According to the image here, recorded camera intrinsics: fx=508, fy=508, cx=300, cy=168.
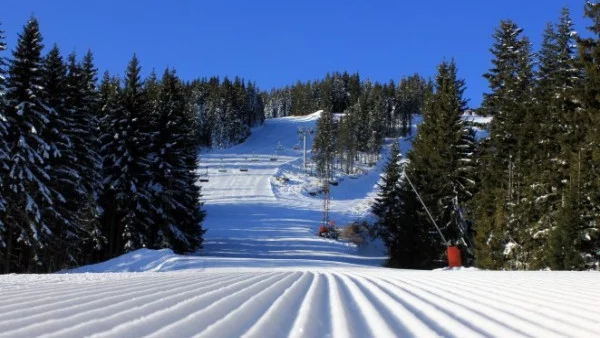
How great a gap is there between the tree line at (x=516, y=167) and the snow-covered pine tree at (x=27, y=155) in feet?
52.6

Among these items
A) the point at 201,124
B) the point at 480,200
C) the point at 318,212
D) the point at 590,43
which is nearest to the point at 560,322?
the point at 590,43

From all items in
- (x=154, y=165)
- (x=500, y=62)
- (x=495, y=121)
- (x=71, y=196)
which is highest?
(x=500, y=62)

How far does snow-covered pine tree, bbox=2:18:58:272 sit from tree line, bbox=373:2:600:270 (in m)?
16.0

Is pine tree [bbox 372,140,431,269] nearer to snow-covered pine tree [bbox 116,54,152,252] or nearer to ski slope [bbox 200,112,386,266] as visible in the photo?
ski slope [bbox 200,112,386,266]

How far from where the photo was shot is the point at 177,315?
425 cm

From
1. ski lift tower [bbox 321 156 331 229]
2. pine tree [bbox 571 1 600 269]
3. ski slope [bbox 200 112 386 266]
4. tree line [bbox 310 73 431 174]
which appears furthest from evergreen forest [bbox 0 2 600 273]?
tree line [bbox 310 73 431 174]

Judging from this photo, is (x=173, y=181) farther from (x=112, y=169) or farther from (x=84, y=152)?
(x=84, y=152)

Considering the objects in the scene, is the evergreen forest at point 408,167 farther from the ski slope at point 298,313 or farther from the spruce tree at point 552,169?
the ski slope at point 298,313

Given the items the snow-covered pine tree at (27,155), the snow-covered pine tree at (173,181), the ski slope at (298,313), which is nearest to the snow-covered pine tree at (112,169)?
the snow-covered pine tree at (173,181)

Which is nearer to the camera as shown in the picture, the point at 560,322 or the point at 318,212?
the point at 560,322

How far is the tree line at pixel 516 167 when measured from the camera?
59.8ft

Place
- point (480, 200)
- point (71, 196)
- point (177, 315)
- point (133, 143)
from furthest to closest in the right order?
point (133, 143) < point (480, 200) < point (71, 196) < point (177, 315)

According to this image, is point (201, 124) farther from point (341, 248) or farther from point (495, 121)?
point (495, 121)

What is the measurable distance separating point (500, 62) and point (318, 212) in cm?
3924
